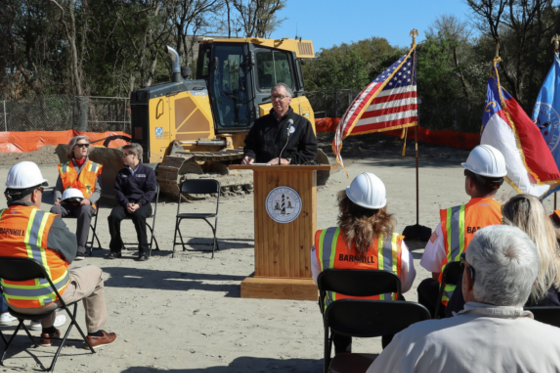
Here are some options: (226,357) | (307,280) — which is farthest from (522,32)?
(226,357)

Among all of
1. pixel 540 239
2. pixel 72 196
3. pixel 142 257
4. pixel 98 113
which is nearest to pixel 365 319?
pixel 540 239

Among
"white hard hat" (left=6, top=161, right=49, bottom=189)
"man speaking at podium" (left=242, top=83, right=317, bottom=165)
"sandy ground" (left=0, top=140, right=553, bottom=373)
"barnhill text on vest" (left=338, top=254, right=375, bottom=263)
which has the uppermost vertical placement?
"man speaking at podium" (left=242, top=83, right=317, bottom=165)

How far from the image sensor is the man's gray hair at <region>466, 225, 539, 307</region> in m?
1.74

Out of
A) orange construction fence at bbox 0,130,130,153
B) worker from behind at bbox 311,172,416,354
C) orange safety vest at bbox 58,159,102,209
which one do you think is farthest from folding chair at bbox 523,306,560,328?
orange construction fence at bbox 0,130,130,153

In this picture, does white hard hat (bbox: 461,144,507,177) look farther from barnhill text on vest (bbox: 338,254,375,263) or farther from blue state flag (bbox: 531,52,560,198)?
blue state flag (bbox: 531,52,560,198)

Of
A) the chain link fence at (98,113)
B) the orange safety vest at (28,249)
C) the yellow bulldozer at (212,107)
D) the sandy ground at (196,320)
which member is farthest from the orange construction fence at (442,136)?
the orange safety vest at (28,249)

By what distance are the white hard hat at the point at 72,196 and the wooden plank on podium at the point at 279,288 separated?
2760 mm

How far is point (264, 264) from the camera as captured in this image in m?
5.77

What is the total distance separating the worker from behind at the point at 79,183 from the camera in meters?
7.35

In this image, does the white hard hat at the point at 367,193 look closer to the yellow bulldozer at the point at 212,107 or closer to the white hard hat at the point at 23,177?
the white hard hat at the point at 23,177

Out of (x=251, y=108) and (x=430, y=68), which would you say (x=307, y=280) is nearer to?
(x=251, y=108)

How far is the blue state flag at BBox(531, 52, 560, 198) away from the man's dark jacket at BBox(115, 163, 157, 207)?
462cm

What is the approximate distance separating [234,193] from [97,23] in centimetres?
2174

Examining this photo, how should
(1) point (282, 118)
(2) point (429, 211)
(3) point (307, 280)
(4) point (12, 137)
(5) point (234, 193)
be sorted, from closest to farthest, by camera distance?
(3) point (307, 280), (1) point (282, 118), (2) point (429, 211), (5) point (234, 193), (4) point (12, 137)
